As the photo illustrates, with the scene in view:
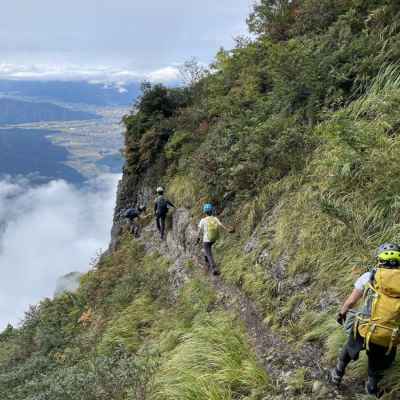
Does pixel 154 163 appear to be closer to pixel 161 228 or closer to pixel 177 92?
pixel 177 92

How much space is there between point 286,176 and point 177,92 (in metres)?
14.5

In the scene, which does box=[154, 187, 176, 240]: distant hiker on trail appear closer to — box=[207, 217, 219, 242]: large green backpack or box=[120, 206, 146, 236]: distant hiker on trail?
box=[120, 206, 146, 236]: distant hiker on trail

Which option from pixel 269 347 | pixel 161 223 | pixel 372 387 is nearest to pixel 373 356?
pixel 372 387

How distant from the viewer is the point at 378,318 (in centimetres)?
344

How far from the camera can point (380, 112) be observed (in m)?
7.47

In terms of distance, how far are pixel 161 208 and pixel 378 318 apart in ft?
37.3

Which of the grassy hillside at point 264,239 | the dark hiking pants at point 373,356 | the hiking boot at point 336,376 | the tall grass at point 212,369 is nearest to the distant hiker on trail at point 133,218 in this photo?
the grassy hillside at point 264,239

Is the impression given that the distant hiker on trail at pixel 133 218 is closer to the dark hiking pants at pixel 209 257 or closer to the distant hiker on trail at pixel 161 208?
the distant hiker on trail at pixel 161 208

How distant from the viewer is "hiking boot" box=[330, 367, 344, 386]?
4188mm

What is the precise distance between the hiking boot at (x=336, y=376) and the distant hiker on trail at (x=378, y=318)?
0.31m

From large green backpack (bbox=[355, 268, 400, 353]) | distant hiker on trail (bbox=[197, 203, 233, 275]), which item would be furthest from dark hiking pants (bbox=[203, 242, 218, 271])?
large green backpack (bbox=[355, 268, 400, 353])

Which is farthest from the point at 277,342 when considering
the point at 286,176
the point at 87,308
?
the point at 87,308

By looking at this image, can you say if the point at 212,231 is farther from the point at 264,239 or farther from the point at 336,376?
the point at 336,376

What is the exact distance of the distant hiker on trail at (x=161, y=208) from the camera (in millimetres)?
14109
